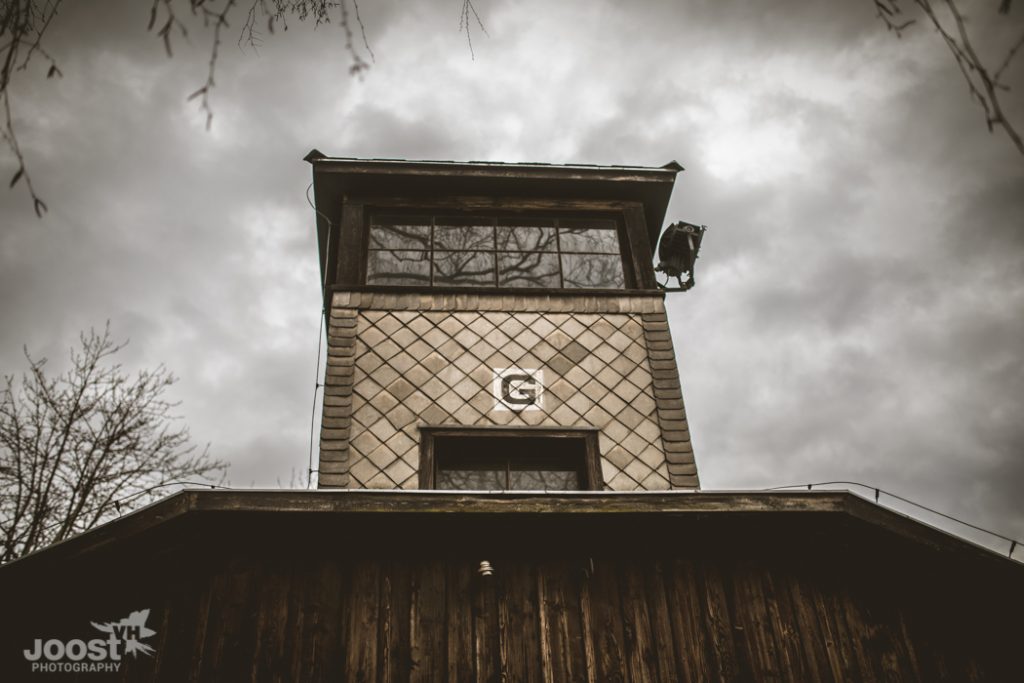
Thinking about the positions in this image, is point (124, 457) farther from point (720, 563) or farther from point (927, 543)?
point (927, 543)

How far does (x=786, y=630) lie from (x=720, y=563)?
1.87 feet

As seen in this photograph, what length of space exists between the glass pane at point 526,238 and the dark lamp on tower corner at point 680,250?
143cm

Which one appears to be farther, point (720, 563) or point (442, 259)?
point (442, 259)

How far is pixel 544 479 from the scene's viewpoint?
6.21 m

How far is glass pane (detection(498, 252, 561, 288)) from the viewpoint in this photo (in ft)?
24.8

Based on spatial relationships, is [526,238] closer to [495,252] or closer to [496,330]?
[495,252]

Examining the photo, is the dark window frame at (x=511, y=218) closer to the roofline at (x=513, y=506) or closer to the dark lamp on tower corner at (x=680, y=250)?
the dark lamp on tower corner at (x=680, y=250)

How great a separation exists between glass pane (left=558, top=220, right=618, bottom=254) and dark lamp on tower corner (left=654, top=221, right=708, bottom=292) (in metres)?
0.68

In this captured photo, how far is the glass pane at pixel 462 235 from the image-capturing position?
7.83 metres

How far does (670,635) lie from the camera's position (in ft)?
13.7

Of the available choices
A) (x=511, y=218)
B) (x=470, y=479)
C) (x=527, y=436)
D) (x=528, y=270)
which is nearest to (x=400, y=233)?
(x=511, y=218)

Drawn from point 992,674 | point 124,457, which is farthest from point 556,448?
point 124,457
